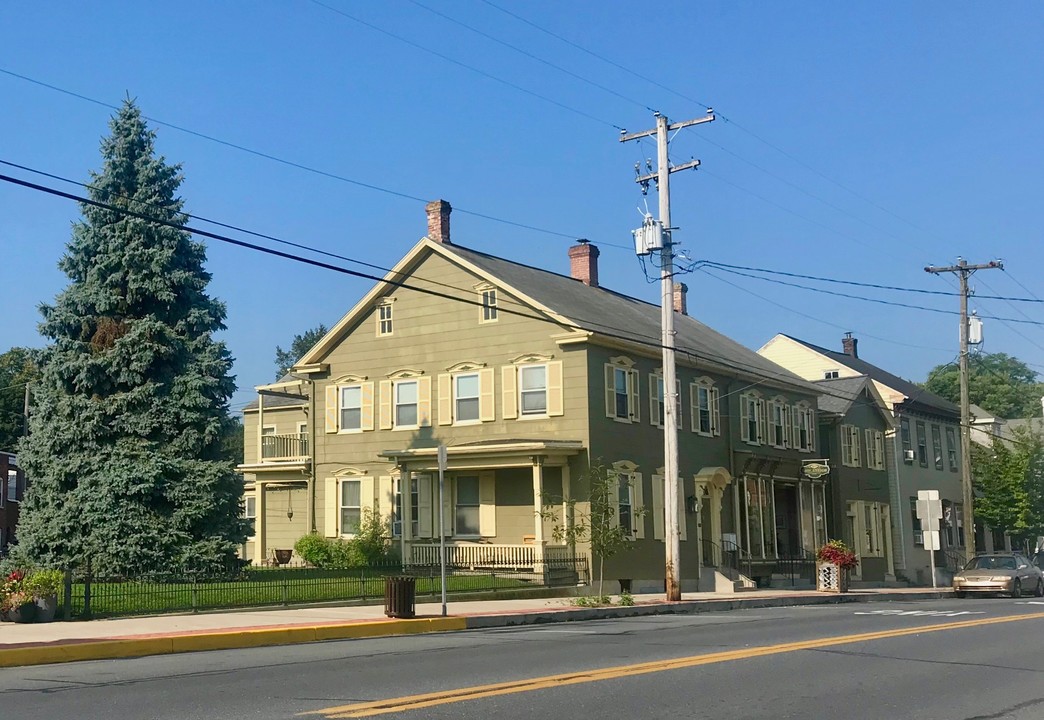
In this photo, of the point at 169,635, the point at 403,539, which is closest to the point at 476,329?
the point at 403,539

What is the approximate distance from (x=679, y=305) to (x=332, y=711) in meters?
38.3

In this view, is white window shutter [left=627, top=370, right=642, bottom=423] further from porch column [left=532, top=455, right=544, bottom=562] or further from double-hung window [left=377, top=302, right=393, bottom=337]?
double-hung window [left=377, top=302, right=393, bottom=337]

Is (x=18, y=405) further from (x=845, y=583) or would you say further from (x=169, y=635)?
(x=169, y=635)

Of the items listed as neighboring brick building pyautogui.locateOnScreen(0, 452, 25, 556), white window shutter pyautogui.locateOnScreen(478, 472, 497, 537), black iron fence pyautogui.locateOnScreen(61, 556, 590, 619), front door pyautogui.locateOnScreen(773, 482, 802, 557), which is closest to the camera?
black iron fence pyautogui.locateOnScreen(61, 556, 590, 619)

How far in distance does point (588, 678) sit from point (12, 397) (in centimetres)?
6624

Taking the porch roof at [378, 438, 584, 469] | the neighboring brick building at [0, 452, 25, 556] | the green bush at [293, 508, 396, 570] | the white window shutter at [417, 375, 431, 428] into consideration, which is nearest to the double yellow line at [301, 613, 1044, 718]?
the porch roof at [378, 438, 584, 469]

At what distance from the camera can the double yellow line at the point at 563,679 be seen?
9.34 meters

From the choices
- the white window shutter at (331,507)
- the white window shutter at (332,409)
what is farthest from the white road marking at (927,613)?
the white window shutter at (332,409)

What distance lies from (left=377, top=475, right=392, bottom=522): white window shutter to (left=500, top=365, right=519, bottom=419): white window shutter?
4702 millimetres

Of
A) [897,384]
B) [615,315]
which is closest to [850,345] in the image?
[897,384]

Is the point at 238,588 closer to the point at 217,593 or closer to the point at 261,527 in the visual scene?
the point at 217,593

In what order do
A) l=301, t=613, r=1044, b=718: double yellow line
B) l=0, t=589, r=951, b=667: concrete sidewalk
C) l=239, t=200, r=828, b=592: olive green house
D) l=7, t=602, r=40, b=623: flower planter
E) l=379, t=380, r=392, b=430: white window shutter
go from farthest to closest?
l=379, t=380, r=392, b=430: white window shutter, l=239, t=200, r=828, b=592: olive green house, l=7, t=602, r=40, b=623: flower planter, l=0, t=589, r=951, b=667: concrete sidewalk, l=301, t=613, r=1044, b=718: double yellow line

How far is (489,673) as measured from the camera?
1175 cm

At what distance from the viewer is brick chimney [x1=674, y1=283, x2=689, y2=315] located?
46062 mm
